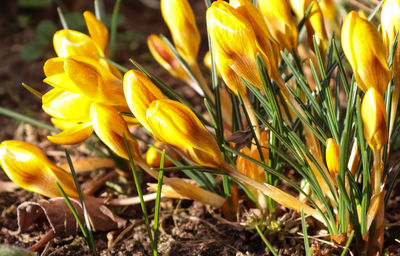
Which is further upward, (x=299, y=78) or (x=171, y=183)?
(x=299, y=78)

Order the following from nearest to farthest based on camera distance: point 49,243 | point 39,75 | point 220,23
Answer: point 220,23
point 49,243
point 39,75

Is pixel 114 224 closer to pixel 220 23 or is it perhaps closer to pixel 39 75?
pixel 220 23

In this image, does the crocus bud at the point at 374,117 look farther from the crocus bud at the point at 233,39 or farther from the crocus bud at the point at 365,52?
the crocus bud at the point at 233,39

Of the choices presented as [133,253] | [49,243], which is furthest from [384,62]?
[49,243]

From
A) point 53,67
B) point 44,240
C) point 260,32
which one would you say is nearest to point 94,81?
point 53,67

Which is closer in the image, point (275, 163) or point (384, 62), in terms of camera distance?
point (384, 62)
